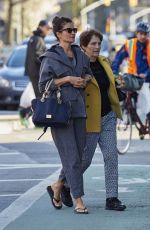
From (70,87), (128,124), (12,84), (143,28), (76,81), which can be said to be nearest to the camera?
(76,81)

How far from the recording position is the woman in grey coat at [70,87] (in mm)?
10500

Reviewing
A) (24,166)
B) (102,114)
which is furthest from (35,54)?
(102,114)

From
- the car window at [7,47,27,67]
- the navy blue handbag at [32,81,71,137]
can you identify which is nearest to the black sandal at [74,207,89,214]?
the navy blue handbag at [32,81,71,137]

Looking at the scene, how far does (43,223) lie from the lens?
10.1 metres

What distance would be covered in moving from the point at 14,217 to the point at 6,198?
1.42 metres

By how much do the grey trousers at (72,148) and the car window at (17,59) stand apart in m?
19.0

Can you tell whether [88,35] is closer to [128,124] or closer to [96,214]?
[96,214]

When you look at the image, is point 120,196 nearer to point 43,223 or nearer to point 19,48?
point 43,223

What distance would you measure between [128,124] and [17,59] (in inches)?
500

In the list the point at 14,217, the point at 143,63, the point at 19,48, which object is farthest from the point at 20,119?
the point at 14,217

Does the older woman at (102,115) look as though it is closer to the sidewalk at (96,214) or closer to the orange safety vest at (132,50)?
the sidewalk at (96,214)

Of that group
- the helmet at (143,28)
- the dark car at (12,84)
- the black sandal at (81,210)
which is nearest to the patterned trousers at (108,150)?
the black sandal at (81,210)

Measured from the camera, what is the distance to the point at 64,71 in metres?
10.5

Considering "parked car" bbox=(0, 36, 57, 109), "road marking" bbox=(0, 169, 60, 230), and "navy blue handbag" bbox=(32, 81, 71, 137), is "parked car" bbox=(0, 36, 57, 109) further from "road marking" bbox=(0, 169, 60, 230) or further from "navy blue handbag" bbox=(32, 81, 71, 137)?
"navy blue handbag" bbox=(32, 81, 71, 137)
